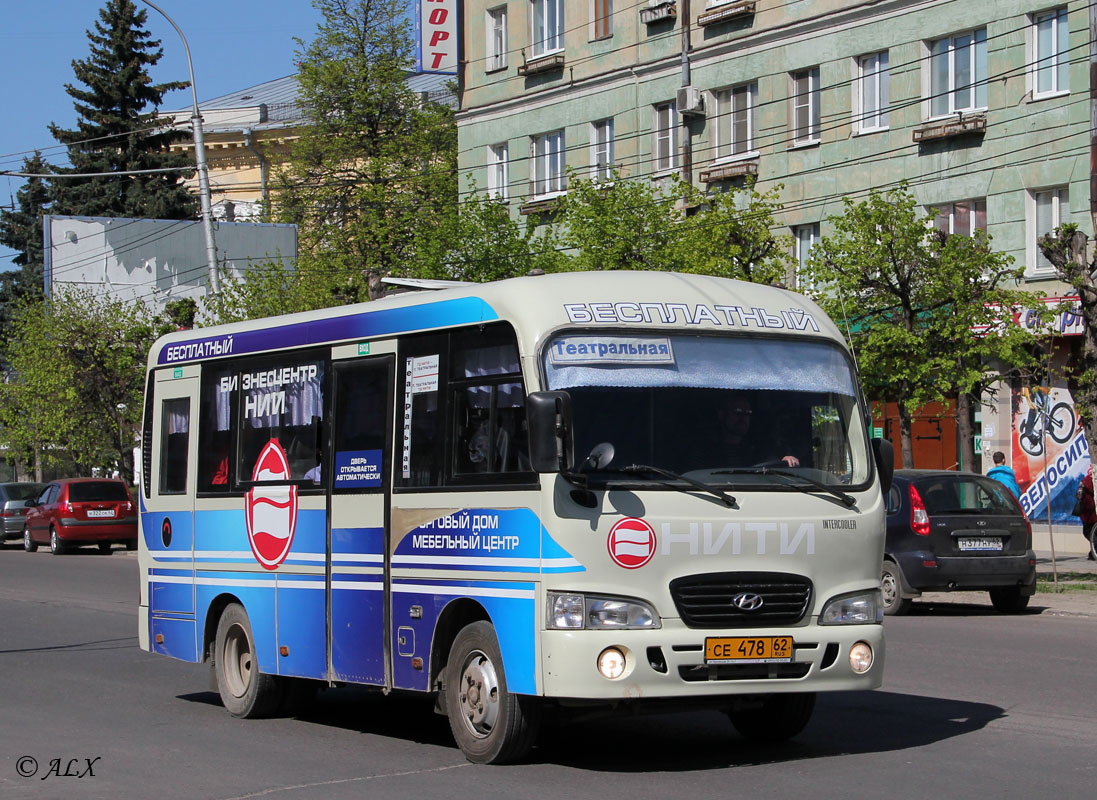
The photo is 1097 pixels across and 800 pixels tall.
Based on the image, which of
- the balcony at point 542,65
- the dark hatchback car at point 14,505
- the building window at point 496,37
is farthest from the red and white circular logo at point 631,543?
the building window at point 496,37

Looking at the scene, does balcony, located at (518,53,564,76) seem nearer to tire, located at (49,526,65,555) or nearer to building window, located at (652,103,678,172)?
building window, located at (652,103,678,172)

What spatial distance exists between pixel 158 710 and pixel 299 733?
5.76 ft

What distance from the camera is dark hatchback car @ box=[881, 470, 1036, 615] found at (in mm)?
18719

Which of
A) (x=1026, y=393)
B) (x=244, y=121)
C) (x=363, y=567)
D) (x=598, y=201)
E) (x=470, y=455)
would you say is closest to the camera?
(x=470, y=455)

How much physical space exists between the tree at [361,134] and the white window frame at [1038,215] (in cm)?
2979

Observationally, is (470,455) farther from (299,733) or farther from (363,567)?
(299,733)

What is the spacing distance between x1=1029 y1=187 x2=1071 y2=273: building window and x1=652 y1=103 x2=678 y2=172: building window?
9954mm

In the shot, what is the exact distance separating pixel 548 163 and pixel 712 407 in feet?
111

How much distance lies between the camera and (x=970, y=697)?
471 inches

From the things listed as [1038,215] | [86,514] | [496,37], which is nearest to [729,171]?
[1038,215]

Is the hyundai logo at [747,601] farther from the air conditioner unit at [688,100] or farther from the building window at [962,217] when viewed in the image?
the air conditioner unit at [688,100]

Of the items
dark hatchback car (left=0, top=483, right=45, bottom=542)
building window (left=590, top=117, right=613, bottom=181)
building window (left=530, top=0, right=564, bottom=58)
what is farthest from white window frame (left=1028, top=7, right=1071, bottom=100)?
dark hatchback car (left=0, top=483, right=45, bottom=542)

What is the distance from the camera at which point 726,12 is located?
36969mm

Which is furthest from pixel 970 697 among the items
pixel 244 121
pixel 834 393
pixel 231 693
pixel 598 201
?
pixel 244 121
